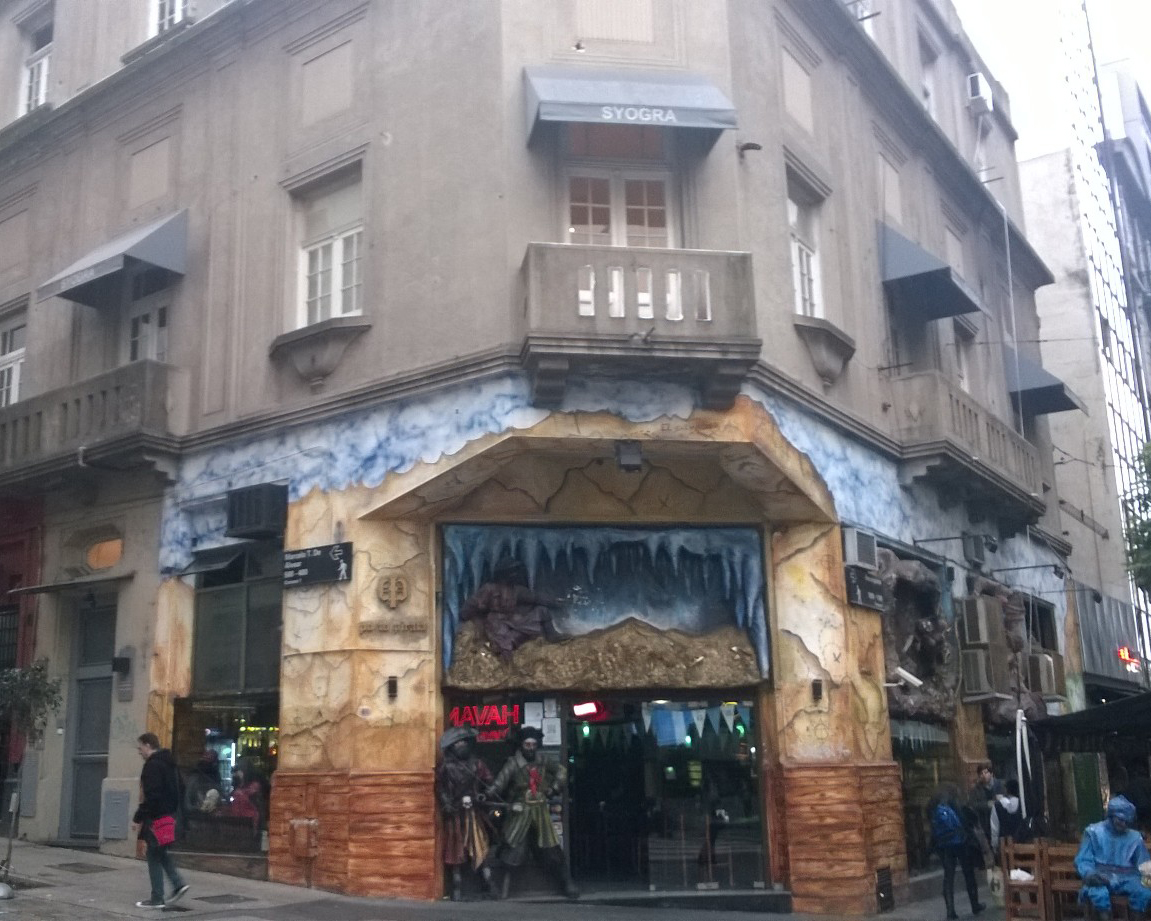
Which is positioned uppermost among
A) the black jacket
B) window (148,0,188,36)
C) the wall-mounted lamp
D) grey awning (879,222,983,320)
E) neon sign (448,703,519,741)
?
window (148,0,188,36)

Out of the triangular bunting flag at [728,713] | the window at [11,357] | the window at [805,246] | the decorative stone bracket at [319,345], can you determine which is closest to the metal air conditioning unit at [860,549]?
the triangular bunting flag at [728,713]

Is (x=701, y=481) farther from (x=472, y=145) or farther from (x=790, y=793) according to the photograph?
(x=472, y=145)

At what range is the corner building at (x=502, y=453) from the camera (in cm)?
1388

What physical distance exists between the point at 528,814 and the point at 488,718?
46.6 inches

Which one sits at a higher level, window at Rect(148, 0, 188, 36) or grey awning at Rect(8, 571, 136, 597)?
window at Rect(148, 0, 188, 36)

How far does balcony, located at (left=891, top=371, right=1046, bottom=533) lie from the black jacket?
34.9 feet

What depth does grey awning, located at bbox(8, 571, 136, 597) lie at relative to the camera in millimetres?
16880

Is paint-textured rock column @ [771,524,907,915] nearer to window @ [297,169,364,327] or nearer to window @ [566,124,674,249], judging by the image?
window @ [566,124,674,249]

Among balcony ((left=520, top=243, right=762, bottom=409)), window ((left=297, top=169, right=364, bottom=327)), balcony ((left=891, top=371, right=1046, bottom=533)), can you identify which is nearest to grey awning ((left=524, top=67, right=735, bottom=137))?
balcony ((left=520, top=243, right=762, bottom=409))

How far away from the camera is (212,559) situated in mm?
16062

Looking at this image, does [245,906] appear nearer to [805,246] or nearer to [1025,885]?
[1025,885]

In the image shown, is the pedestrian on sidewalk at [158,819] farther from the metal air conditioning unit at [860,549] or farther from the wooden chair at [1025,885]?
the metal air conditioning unit at [860,549]

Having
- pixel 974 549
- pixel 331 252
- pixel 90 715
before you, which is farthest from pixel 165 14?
pixel 974 549

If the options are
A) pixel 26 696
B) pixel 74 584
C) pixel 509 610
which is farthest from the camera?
pixel 74 584
